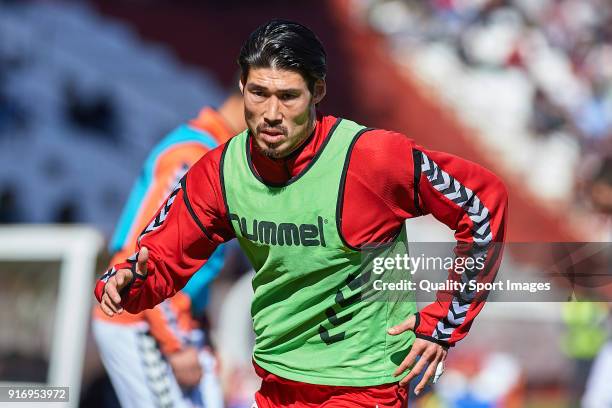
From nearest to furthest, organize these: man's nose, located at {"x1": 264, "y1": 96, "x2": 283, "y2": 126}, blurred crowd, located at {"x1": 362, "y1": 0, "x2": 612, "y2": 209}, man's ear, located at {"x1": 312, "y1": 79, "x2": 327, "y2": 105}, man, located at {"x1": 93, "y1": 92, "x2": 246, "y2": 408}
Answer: man's nose, located at {"x1": 264, "y1": 96, "x2": 283, "y2": 126} < man's ear, located at {"x1": 312, "y1": 79, "x2": 327, "y2": 105} < man, located at {"x1": 93, "y1": 92, "x2": 246, "y2": 408} < blurred crowd, located at {"x1": 362, "y1": 0, "x2": 612, "y2": 209}

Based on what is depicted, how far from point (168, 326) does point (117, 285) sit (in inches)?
49.9

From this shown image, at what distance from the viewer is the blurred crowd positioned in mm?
13352

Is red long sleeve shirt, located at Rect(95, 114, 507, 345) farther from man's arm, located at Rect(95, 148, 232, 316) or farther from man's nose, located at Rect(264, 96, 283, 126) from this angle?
man's nose, located at Rect(264, 96, 283, 126)

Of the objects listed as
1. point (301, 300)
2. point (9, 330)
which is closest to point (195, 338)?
point (301, 300)

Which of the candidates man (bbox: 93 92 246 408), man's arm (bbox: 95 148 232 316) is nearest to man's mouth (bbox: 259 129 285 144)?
man's arm (bbox: 95 148 232 316)

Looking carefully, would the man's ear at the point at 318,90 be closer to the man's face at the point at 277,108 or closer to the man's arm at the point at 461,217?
the man's face at the point at 277,108

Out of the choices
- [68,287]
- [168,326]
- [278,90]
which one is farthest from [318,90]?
[68,287]

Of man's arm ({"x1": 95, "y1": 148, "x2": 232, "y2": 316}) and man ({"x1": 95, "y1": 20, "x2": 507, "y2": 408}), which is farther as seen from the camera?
man's arm ({"x1": 95, "y1": 148, "x2": 232, "y2": 316})

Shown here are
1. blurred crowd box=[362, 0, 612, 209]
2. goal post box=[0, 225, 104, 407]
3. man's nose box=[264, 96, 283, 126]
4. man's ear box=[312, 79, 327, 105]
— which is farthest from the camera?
blurred crowd box=[362, 0, 612, 209]

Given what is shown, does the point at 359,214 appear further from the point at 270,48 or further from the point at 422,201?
the point at 270,48

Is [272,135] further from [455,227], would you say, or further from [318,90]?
[455,227]

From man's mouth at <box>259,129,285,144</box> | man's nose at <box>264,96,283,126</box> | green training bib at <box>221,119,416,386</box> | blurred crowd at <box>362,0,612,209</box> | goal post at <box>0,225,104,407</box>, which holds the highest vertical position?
blurred crowd at <box>362,0,612,209</box>

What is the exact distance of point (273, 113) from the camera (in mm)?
3143

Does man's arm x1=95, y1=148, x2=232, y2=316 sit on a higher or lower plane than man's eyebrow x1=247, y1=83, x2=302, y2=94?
lower
